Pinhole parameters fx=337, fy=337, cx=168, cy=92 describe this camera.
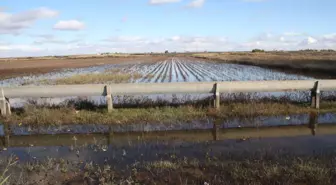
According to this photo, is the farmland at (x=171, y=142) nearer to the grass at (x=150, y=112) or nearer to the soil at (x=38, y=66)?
the grass at (x=150, y=112)

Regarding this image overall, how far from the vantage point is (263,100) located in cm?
1229

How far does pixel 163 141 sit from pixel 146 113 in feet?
8.92

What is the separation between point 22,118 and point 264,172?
8229 millimetres

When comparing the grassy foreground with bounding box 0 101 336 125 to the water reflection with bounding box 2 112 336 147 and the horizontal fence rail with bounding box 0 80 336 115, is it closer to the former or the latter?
the horizontal fence rail with bounding box 0 80 336 115

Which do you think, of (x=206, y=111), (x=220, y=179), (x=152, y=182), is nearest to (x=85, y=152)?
(x=152, y=182)

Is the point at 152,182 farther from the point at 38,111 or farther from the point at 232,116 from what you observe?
the point at 38,111

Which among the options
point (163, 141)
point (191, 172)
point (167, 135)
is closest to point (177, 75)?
point (167, 135)

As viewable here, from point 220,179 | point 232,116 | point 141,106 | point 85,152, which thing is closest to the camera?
point 220,179

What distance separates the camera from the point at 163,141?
831cm

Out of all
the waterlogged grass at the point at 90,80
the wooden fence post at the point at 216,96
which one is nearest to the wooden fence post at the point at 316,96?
the wooden fence post at the point at 216,96

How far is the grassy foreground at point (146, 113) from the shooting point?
10.5 m

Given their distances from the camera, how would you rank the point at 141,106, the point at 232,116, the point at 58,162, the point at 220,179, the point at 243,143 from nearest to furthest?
the point at 220,179 < the point at 58,162 < the point at 243,143 < the point at 232,116 < the point at 141,106

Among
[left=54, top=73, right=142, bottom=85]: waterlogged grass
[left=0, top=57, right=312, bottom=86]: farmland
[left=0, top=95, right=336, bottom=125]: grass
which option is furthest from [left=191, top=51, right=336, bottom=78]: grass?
[left=54, top=73, right=142, bottom=85]: waterlogged grass

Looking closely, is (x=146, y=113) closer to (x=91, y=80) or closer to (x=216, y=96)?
(x=216, y=96)
